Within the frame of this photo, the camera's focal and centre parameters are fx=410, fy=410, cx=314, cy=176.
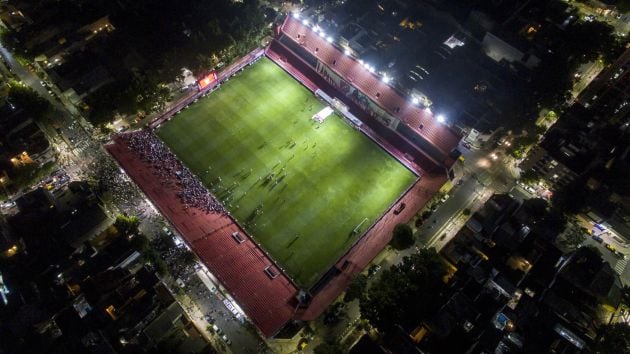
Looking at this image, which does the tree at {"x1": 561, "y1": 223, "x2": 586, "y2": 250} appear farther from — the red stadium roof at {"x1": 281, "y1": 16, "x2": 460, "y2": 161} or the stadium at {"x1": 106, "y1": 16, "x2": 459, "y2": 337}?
the red stadium roof at {"x1": 281, "y1": 16, "x2": 460, "y2": 161}


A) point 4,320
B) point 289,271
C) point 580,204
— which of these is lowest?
point 580,204

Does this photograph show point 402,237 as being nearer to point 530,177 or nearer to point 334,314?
point 334,314

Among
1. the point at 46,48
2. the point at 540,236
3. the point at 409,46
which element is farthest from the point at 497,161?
the point at 46,48

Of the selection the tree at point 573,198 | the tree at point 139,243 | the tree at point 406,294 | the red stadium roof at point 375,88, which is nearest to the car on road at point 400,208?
the tree at point 406,294

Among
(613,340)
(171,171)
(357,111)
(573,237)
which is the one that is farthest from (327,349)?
(573,237)

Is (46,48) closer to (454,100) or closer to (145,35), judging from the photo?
(145,35)

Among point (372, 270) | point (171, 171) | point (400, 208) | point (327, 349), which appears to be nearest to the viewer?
point (327, 349)
